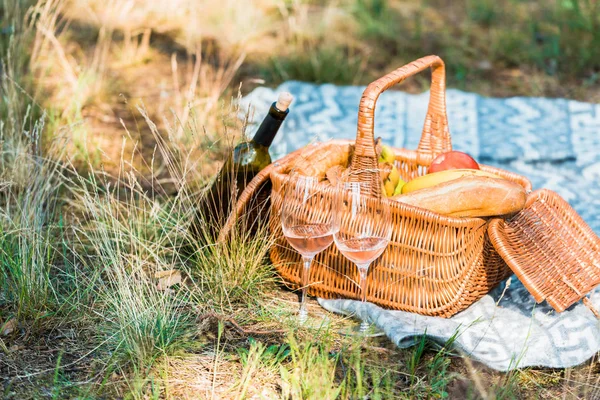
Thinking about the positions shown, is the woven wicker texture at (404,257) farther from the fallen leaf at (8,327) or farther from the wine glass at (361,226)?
the fallen leaf at (8,327)

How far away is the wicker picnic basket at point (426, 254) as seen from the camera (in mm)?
2512

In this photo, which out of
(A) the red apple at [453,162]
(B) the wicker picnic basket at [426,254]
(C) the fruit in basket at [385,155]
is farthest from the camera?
(C) the fruit in basket at [385,155]

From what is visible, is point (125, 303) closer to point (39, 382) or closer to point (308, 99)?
point (39, 382)

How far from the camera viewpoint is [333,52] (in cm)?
494

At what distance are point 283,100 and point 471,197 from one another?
2.43ft

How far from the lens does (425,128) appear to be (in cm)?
309

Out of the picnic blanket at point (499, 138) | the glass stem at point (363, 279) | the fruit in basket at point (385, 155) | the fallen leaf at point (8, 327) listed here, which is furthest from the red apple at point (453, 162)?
the fallen leaf at point (8, 327)

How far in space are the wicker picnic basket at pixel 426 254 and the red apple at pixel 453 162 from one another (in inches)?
11.0

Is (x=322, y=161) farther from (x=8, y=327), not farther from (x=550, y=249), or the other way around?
(x=8, y=327)

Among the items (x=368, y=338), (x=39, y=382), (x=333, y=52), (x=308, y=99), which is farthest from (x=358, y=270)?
(x=333, y=52)

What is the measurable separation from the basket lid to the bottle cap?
84 cm

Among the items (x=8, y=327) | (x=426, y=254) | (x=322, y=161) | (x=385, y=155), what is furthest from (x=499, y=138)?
(x=8, y=327)

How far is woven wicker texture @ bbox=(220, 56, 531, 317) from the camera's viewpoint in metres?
2.51

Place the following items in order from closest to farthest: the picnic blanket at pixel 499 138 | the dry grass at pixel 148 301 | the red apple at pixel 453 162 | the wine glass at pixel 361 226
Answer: the dry grass at pixel 148 301 → the wine glass at pixel 361 226 → the picnic blanket at pixel 499 138 → the red apple at pixel 453 162
